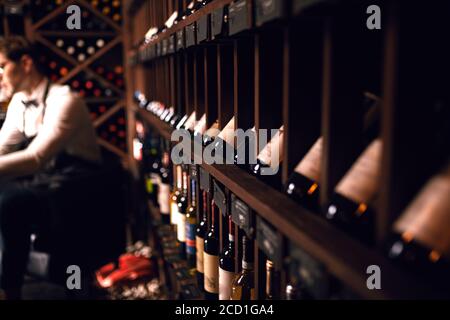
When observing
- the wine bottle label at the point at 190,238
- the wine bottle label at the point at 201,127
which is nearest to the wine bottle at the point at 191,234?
the wine bottle label at the point at 190,238

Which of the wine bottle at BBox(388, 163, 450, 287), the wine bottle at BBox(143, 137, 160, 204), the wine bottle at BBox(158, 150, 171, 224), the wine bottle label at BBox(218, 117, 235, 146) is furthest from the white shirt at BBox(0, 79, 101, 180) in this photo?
the wine bottle at BBox(388, 163, 450, 287)

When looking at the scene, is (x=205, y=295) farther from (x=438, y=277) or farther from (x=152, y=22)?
(x=152, y=22)

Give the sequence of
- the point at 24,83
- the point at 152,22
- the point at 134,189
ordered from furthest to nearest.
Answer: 1. the point at 134,189
2. the point at 152,22
3. the point at 24,83

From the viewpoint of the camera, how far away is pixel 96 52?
4234 mm

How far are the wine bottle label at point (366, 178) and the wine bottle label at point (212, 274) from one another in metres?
0.92

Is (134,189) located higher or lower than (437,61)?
lower

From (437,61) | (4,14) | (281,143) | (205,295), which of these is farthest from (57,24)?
(437,61)

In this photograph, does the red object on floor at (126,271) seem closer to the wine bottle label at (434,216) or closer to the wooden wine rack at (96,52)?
the wooden wine rack at (96,52)

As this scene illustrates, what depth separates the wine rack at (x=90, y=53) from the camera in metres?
4.07

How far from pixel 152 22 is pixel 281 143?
7.52 feet

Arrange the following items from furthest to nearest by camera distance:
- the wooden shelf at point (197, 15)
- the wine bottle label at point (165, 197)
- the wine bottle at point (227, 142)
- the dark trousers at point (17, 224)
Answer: the wine bottle label at point (165, 197) → the dark trousers at point (17, 224) → the wine bottle at point (227, 142) → the wooden shelf at point (197, 15)

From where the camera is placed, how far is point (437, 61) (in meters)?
0.63

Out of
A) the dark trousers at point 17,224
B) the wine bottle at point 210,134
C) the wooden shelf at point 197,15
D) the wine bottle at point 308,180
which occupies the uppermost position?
the wooden shelf at point 197,15

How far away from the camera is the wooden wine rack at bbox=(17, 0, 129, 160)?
4.03 meters
